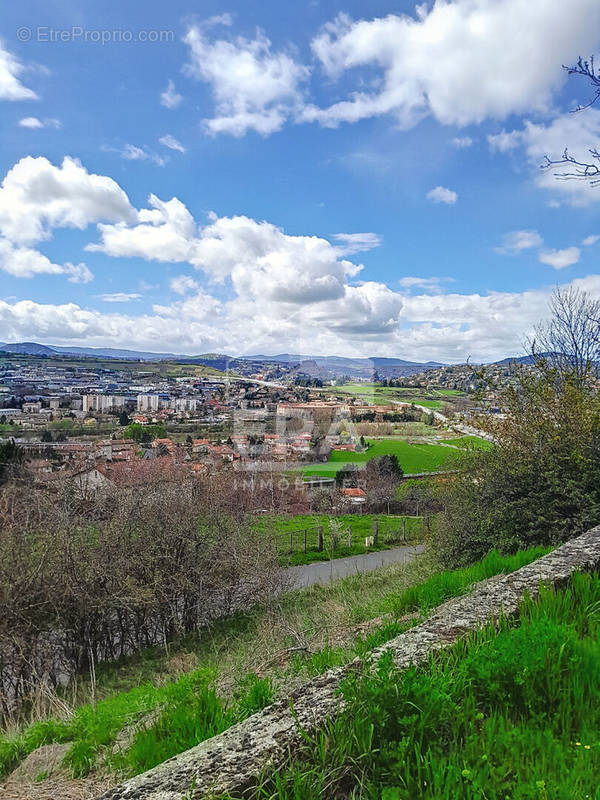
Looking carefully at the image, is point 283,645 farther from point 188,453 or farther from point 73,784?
point 188,453

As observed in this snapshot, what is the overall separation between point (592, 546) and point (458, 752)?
3.48 metres

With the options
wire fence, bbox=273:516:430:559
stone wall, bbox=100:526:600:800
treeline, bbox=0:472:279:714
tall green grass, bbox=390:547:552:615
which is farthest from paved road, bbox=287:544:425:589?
stone wall, bbox=100:526:600:800

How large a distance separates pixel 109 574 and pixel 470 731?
28.6ft

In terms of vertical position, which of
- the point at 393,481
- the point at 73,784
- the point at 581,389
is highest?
the point at 581,389

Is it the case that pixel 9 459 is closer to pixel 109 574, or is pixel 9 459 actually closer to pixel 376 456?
pixel 109 574

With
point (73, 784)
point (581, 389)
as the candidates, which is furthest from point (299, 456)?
point (73, 784)

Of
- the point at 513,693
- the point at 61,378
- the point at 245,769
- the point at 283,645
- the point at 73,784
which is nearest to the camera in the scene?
the point at 245,769

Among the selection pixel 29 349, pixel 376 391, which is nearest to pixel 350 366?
pixel 376 391

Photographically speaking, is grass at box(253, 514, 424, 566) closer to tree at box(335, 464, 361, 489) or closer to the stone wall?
tree at box(335, 464, 361, 489)

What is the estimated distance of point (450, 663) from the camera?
2.50 meters

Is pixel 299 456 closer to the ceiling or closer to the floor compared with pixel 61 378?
closer to the floor

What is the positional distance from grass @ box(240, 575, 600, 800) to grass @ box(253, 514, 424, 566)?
19.0m

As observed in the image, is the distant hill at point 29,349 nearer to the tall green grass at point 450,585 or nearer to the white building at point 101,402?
the white building at point 101,402

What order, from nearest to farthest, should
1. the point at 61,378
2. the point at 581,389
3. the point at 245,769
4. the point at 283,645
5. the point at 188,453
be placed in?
the point at 245,769
the point at 283,645
the point at 581,389
the point at 188,453
the point at 61,378
